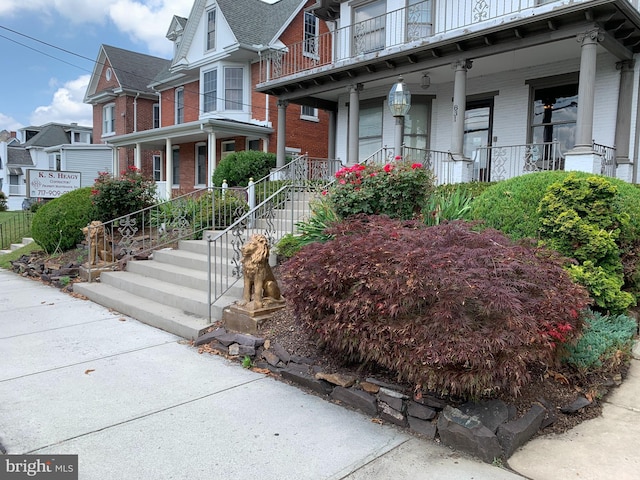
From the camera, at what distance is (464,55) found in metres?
10.0

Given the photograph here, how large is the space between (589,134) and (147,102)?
24.1 m

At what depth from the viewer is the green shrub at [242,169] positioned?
Answer: 14327 millimetres

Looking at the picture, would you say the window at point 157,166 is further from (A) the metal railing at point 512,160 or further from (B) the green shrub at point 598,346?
(B) the green shrub at point 598,346

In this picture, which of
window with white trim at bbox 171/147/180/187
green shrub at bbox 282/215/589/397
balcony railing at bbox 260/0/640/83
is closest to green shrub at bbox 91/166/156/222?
balcony railing at bbox 260/0/640/83

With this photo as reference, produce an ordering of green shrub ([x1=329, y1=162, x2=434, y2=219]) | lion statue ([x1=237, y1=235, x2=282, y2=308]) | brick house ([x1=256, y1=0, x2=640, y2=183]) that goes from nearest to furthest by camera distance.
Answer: lion statue ([x1=237, y1=235, x2=282, y2=308])
green shrub ([x1=329, y1=162, x2=434, y2=219])
brick house ([x1=256, y1=0, x2=640, y2=183])

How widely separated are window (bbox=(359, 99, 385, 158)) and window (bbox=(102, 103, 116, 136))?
18.8 metres

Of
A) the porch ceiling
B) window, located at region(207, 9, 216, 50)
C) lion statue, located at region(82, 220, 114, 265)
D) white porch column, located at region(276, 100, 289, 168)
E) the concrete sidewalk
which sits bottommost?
the concrete sidewalk

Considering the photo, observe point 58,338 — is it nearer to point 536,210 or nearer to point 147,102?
point 536,210

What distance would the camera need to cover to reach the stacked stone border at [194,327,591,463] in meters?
3.17

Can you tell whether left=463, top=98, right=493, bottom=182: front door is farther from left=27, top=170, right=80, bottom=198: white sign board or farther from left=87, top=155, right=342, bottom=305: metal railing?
left=27, top=170, right=80, bottom=198: white sign board

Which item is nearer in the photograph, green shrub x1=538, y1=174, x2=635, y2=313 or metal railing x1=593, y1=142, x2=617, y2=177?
green shrub x1=538, y1=174, x2=635, y2=313

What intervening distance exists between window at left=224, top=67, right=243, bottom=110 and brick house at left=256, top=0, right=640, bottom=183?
4628mm

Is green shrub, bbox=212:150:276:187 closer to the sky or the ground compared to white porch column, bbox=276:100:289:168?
closer to the ground

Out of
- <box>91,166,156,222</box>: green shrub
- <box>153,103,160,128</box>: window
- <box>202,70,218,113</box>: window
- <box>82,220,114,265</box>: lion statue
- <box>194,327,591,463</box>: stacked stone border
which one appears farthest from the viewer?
<box>153,103,160,128</box>: window
